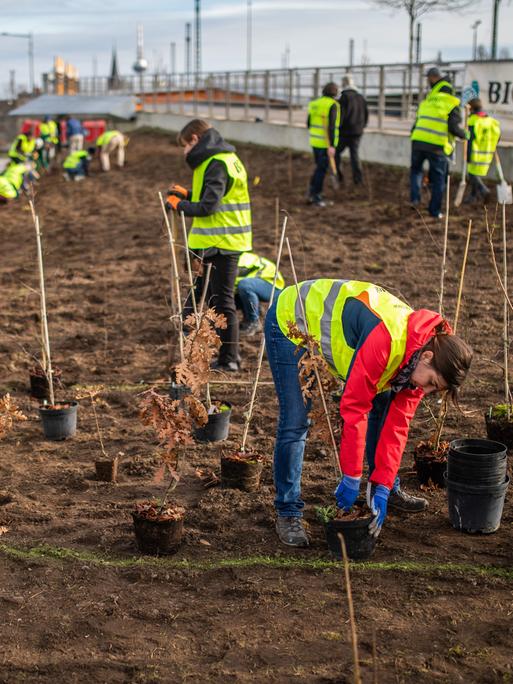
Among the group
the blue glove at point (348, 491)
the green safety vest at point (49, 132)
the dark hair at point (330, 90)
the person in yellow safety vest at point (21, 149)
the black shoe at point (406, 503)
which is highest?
the dark hair at point (330, 90)

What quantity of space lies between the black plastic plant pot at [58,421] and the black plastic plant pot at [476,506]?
2.50m

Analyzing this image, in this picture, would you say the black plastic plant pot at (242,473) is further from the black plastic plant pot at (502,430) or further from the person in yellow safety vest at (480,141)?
the person in yellow safety vest at (480,141)

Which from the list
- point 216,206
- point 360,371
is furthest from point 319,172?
point 360,371

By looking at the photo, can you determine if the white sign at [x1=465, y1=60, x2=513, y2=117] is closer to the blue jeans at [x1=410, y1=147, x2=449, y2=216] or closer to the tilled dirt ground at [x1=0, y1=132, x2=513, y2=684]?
the blue jeans at [x1=410, y1=147, x2=449, y2=216]

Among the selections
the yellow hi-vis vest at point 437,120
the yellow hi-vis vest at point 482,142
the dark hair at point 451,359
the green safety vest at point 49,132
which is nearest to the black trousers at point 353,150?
the yellow hi-vis vest at point 482,142

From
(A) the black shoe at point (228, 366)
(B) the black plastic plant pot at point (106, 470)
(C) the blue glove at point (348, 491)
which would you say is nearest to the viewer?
(C) the blue glove at point (348, 491)

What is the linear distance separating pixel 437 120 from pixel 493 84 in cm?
224

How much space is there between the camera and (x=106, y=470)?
504 cm

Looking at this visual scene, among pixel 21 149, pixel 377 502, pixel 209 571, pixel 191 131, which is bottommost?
pixel 209 571

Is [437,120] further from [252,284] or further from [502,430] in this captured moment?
[502,430]

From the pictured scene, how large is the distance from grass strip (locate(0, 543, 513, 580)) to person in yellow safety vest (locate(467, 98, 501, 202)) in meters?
8.69

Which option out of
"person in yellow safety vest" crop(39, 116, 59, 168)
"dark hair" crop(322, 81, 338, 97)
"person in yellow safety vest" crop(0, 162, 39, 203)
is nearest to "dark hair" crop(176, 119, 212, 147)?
"dark hair" crop(322, 81, 338, 97)

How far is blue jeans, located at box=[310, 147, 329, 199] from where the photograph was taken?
13.0m

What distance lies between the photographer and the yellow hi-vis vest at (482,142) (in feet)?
38.8
